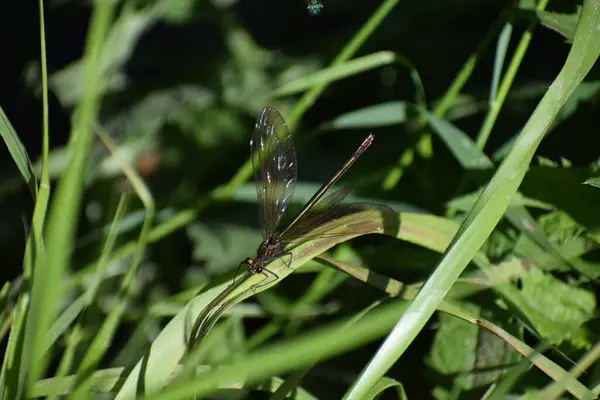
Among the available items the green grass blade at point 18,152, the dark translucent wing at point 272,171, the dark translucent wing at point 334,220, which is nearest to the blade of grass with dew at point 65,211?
the green grass blade at point 18,152

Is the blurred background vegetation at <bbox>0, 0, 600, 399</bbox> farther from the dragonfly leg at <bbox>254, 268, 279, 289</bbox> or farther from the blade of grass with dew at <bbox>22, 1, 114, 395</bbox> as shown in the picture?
the blade of grass with dew at <bbox>22, 1, 114, 395</bbox>

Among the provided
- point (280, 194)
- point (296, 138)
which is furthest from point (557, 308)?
point (296, 138)

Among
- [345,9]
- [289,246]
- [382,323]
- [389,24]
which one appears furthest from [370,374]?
[345,9]

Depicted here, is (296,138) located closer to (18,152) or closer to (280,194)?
(280,194)

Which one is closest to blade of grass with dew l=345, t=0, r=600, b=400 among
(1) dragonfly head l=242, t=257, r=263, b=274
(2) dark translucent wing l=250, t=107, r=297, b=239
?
(1) dragonfly head l=242, t=257, r=263, b=274

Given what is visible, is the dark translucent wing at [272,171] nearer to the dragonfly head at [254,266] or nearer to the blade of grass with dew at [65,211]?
the dragonfly head at [254,266]

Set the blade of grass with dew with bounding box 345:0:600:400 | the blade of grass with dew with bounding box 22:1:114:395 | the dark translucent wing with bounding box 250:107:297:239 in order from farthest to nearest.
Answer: the dark translucent wing with bounding box 250:107:297:239 < the blade of grass with dew with bounding box 345:0:600:400 < the blade of grass with dew with bounding box 22:1:114:395
